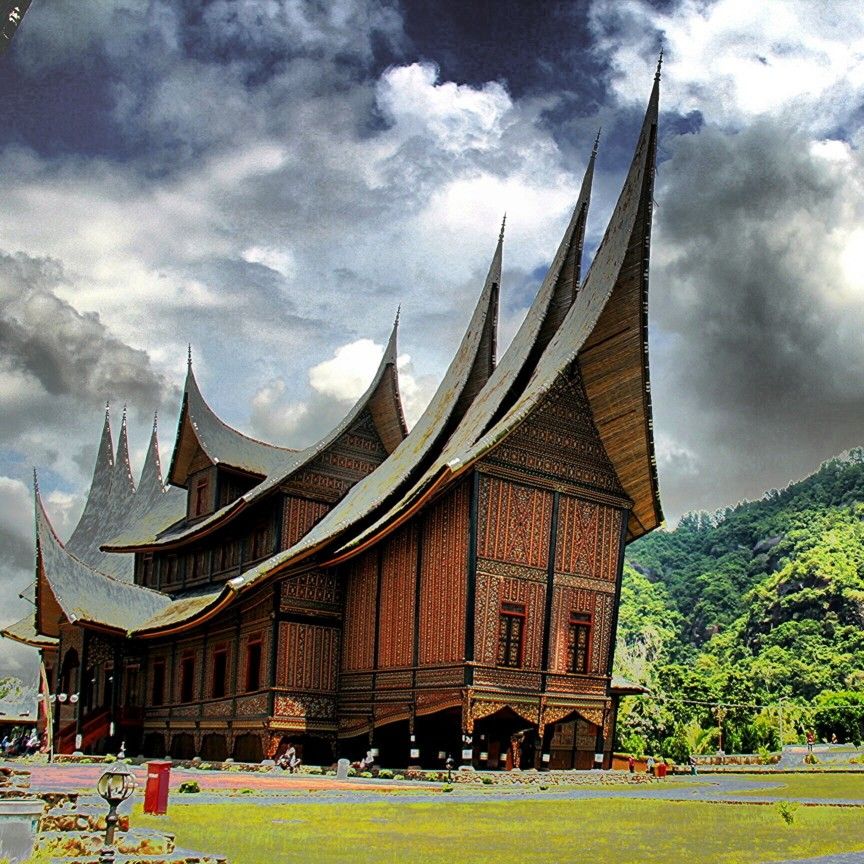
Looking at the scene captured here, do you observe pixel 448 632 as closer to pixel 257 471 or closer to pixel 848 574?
pixel 257 471

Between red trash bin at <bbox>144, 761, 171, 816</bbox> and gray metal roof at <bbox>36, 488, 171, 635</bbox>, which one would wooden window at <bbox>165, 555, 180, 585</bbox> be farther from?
red trash bin at <bbox>144, 761, 171, 816</bbox>

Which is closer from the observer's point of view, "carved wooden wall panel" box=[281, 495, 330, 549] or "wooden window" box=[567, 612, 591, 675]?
"wooden window" box=[567, 612, 591, 675]

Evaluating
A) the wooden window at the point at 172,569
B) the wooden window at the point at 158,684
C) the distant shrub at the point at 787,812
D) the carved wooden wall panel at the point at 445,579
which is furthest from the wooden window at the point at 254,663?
the distant shrub at the point at 787,812

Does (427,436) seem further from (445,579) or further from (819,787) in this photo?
(819,787)

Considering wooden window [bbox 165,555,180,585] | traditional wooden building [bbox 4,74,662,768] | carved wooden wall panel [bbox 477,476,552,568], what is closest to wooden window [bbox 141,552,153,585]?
wooden window [bbox 165,555,180,585]

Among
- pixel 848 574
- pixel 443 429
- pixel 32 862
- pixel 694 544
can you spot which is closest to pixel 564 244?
pixel 443 429

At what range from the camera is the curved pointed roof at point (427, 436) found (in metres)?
21.0

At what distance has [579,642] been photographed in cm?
2062

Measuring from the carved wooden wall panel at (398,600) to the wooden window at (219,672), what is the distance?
452 centimetres

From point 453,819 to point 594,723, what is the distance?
11.0 m

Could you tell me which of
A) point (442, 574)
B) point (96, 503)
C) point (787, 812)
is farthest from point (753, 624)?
point (787, 812)

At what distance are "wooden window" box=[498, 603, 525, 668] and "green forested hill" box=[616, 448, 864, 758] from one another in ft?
29.1

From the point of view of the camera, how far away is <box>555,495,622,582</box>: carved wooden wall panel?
811 inches

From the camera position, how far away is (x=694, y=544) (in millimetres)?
101688
